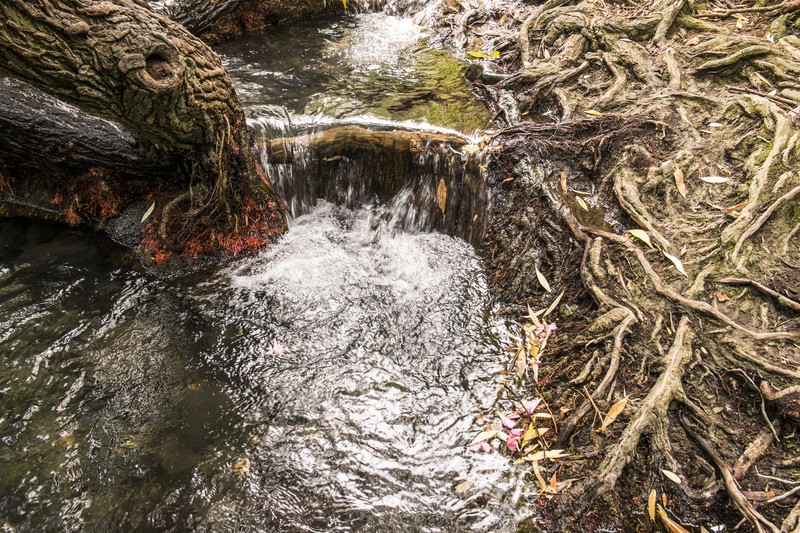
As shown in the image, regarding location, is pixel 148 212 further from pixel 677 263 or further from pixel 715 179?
pixel 715 179

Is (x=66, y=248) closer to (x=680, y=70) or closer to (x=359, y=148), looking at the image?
(x=359, y=148)

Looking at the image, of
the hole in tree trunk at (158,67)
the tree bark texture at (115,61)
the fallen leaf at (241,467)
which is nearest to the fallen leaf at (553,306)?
the fallen leaf at (241,467)

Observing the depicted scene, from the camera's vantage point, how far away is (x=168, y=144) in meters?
4.07

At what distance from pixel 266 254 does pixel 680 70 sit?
17.4 ft

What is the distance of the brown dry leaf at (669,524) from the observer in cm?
262

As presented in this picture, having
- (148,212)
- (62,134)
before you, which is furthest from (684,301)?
(62,134)

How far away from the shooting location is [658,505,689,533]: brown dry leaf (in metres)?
2.62

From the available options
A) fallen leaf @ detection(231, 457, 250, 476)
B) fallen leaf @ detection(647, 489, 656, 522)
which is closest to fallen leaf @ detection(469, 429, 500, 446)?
fallen leaf @ detection(647, 489, 656, 522)

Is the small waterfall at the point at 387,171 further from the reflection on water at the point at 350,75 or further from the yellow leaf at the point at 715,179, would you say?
the yellow leaf at the point at 715,179

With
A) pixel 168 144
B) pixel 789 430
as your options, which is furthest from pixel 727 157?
pixel 168 144

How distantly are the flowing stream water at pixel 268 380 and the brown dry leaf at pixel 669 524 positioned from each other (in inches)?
32.7

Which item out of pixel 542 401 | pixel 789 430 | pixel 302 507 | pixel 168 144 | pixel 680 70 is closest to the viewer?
pixel 789 430

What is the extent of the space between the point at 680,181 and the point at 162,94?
4.66 metres

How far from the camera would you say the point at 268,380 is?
3.65 metres
